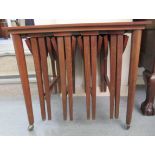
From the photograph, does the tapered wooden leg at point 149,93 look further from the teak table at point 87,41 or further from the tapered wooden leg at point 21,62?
the tapered wooden leg at point 21,62

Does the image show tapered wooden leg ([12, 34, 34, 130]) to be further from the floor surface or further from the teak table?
the floor surface

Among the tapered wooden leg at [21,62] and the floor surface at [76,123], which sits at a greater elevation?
the tapered wooden leg at [21,62]

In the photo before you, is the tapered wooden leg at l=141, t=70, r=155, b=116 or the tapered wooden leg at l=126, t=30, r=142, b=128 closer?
the tapered wooden leg at l=126, t=30, r=142, b=128

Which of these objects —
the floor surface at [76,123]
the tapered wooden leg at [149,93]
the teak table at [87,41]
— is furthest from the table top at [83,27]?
the floor surface at [76,123]

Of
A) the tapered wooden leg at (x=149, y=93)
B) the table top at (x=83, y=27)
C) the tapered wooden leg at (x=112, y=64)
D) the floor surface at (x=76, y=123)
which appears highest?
the table top at (x=83, y=27)

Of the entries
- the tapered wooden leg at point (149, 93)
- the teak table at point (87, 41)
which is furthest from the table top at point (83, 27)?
the tapered wooden leg at point (149, 93)

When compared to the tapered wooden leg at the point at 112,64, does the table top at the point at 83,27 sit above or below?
above

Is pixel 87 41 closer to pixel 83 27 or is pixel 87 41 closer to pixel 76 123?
pixel 83 27

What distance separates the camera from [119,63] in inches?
32.1

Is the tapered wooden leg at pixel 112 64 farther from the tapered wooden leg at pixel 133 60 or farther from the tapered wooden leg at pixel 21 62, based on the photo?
the tapered wooden leg at pixel 21 62

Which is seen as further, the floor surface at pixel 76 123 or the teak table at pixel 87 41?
the floor surface at pixel 76 123

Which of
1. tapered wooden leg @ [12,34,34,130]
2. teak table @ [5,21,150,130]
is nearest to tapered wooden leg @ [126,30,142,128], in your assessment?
teak table @ [5,21,150,130]
